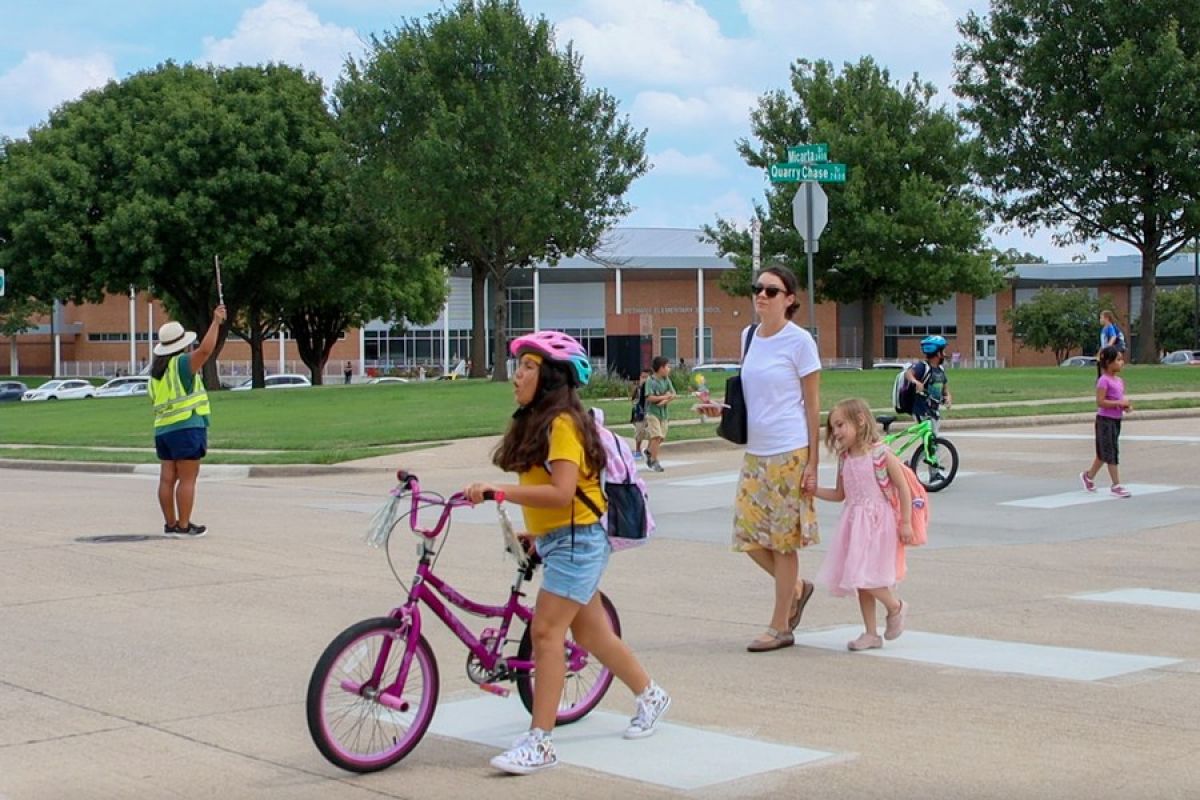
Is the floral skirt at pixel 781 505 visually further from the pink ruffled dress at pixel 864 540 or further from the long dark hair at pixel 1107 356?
the long dark hair at pixel 1107 356

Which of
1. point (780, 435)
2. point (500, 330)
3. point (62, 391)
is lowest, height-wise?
point (62, 391)

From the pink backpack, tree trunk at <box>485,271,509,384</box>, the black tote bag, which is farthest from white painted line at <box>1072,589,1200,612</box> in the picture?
tree trunk at <box>485,271,509,384</box>

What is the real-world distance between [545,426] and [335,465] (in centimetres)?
1673

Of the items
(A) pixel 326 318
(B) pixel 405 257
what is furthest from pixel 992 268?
(A) pixel 326 318

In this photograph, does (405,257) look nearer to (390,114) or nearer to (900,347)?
(390,114)

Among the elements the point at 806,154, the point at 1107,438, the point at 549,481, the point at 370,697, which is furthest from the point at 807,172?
the point at 370,697

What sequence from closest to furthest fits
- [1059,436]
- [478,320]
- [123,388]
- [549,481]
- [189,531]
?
[549,481]
[189,531]
[1059,436]
[478,320]
[123,388]

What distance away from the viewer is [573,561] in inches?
245

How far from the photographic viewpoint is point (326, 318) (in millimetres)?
66250

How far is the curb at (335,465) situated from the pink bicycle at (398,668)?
51.7 feet

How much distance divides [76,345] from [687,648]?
93.4m

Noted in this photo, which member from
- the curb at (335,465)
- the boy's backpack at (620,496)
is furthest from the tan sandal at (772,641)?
the curb at (335,465)

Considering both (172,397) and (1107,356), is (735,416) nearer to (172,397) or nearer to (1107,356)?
(172,397)

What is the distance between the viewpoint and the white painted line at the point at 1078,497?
15578 mm
